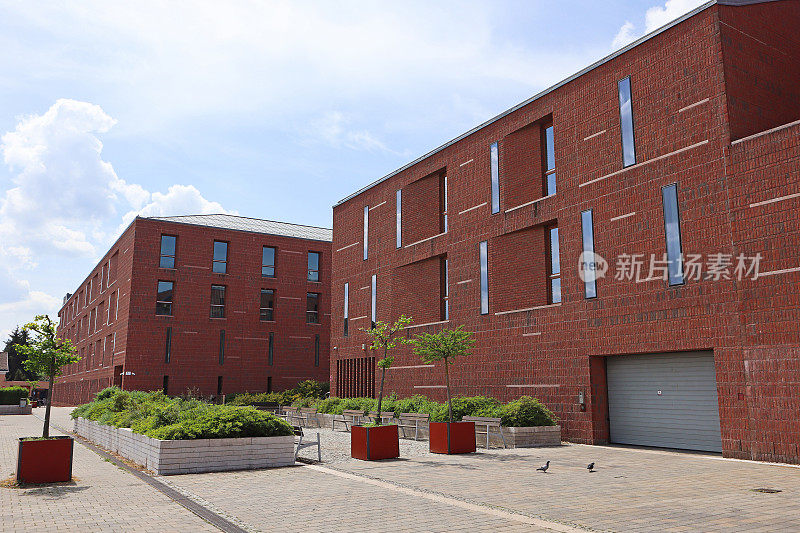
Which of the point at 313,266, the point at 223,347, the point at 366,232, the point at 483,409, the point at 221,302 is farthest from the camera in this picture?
the point at 313,266

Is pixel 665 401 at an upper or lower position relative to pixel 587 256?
lower

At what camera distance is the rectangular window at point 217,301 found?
141 feet

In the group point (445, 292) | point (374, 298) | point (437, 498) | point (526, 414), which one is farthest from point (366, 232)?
point (437, 498)

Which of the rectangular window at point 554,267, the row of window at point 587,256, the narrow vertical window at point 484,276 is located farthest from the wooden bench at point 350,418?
the rectangular window at point 554,267

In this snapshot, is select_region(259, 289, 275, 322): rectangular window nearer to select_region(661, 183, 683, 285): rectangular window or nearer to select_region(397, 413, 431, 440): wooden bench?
select_region(397, 413, 431, 440): wooden bench

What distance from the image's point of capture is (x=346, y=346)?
3106 cm

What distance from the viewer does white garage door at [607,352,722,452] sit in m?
15.5

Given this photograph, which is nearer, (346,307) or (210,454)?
(210,454)

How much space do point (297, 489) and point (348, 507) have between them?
1928 millimetres

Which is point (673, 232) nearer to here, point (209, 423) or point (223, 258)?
point (209, 423)

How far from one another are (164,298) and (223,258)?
4.85 meters

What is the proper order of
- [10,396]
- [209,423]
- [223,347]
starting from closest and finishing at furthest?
[209,423] → [10,396] → [223,347]

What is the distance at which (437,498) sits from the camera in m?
9.50

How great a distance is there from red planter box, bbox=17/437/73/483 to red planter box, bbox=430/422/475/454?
27.4 feet
